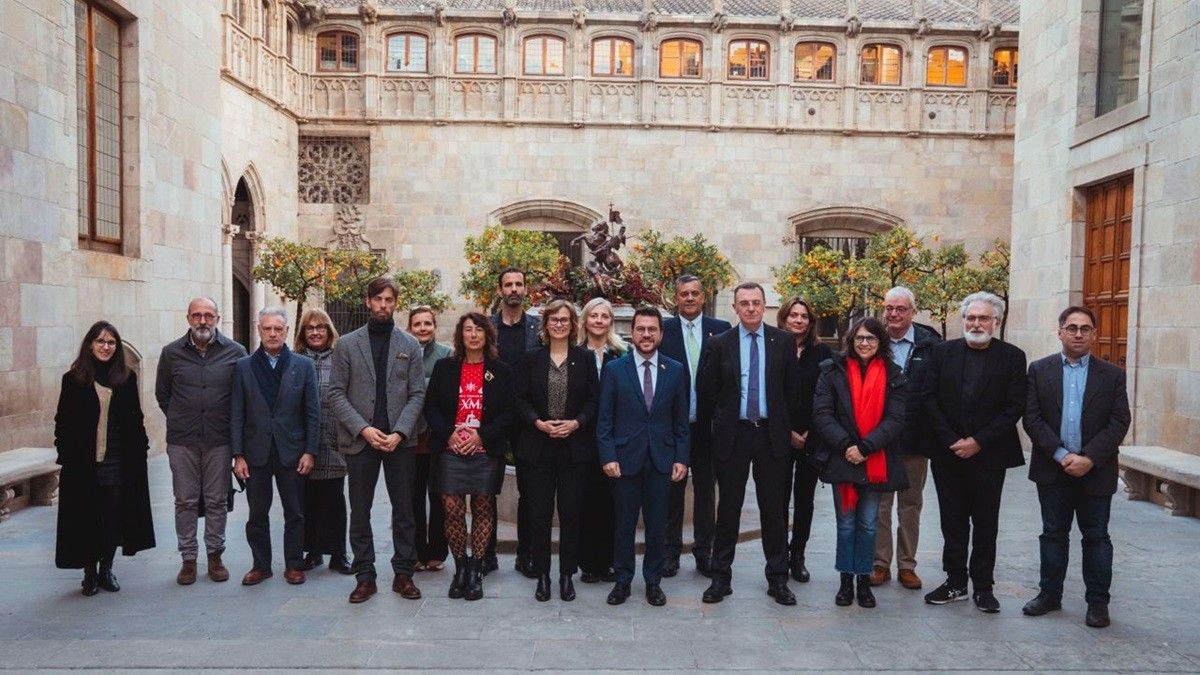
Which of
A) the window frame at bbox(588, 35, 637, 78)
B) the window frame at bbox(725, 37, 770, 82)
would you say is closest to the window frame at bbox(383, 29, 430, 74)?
the window frame at bbox(588, 35, 637, 78)

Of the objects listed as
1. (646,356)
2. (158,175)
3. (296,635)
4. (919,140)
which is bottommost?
(296,635)

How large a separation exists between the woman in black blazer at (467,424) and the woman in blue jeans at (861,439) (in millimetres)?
1948

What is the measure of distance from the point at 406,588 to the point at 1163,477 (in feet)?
22.6

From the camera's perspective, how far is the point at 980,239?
24516 mm

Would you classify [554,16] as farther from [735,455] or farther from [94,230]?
[735,455]

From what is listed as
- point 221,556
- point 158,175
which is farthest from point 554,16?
point 221,556

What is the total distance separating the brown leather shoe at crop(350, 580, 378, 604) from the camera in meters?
5.70

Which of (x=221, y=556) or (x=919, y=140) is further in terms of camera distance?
(x=919, y=140)

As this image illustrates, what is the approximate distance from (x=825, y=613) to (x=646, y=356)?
1820 millimetres

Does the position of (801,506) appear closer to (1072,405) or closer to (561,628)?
(1072,405)

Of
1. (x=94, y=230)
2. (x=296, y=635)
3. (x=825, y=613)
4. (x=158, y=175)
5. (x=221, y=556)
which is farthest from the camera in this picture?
(x=158, y=175)

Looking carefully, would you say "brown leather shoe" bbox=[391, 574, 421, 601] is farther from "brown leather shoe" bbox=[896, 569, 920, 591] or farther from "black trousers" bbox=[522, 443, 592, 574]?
"brown leather shoe" bbox=[896, 569, 920, 591]

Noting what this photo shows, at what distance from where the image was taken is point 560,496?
5945 mm

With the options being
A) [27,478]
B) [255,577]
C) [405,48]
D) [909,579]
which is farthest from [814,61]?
[255,577]
